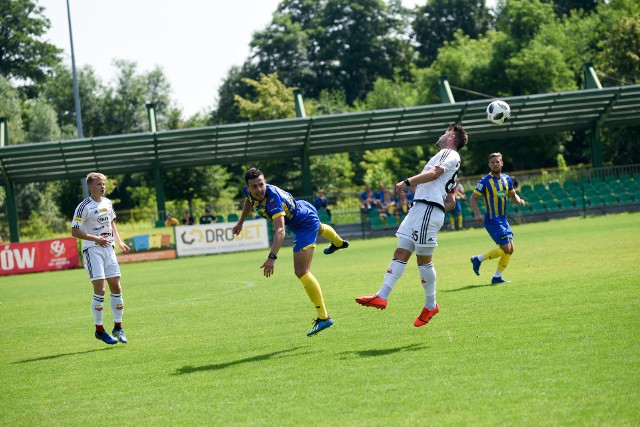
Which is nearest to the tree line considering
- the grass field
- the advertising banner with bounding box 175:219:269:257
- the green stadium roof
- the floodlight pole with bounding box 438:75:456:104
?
the green stadium roof

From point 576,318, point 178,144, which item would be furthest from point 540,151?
point 576,318

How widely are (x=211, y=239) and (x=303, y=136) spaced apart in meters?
6.93

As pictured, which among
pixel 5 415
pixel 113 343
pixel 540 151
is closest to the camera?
pixel 5 415

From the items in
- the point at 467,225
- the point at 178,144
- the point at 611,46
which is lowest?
the point at 467,225

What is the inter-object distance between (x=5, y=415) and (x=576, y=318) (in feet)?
18.5

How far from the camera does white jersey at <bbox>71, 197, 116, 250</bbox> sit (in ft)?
33.7

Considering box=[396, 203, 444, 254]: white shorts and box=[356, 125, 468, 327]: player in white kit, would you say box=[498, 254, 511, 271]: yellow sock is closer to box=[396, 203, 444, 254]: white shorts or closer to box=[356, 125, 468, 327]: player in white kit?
box=[356, 125, 468, 327]: player in white kit

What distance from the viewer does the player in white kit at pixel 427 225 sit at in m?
8.77

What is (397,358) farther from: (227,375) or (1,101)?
(1,101)

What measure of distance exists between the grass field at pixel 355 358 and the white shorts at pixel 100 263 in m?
0.87

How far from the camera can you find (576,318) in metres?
8.73

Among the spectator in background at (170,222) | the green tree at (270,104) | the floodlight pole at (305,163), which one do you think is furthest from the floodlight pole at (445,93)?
the green tree at (270,104)

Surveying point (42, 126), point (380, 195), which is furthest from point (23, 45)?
point (380, 195)

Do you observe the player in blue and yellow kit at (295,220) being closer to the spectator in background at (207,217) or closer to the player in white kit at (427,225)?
the player in white kit at (427,225)
